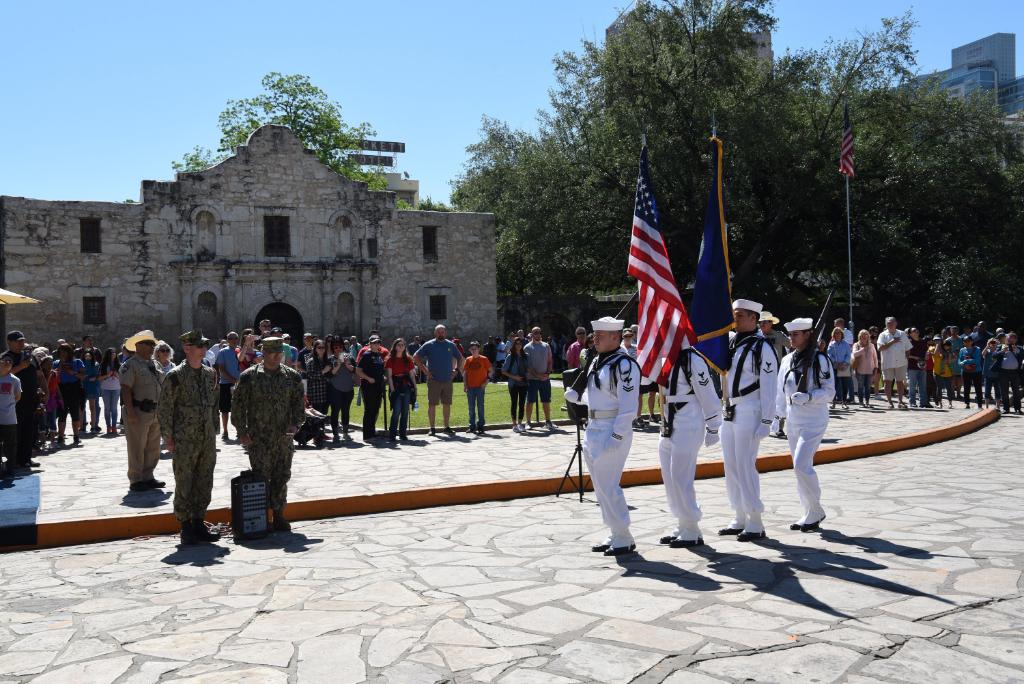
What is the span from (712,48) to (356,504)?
1074 inches

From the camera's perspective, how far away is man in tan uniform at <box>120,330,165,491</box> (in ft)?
35.1

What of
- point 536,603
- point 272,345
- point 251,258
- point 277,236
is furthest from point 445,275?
point 536,603

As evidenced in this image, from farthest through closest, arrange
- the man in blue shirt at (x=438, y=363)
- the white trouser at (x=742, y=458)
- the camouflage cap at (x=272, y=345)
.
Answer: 1. the man in blue shirt at (x=438, y=363)
2. the camouflage cap at (x=272, y=345)
3. the white trouser at (x=742, y=458)

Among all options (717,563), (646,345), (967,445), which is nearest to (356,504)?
(646,345)

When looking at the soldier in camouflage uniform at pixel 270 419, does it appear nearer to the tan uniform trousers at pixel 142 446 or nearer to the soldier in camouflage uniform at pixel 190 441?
the soldier in camouflage uniform at pixel 190 441

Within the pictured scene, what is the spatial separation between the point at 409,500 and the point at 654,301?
3399 millimetres

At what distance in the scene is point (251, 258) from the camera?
32.2 meters

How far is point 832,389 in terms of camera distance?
8.51 meters

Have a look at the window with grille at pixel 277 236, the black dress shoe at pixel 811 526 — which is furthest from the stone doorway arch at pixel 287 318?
the black dress shoe at pixel 811 526

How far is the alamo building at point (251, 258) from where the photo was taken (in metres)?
30.1

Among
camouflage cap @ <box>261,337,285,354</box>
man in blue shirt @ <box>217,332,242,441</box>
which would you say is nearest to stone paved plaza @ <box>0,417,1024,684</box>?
camouflage cap @ <box>261,337,285,354</box>

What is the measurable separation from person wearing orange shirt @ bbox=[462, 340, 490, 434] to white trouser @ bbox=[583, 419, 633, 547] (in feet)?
28.5

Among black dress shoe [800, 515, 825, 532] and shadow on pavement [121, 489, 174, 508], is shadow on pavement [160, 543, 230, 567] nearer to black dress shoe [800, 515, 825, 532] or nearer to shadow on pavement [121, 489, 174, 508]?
shadow on pavement [121, 489, 174, 508]

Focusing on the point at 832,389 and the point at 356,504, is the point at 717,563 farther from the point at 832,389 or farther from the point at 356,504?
the point at 356,504
